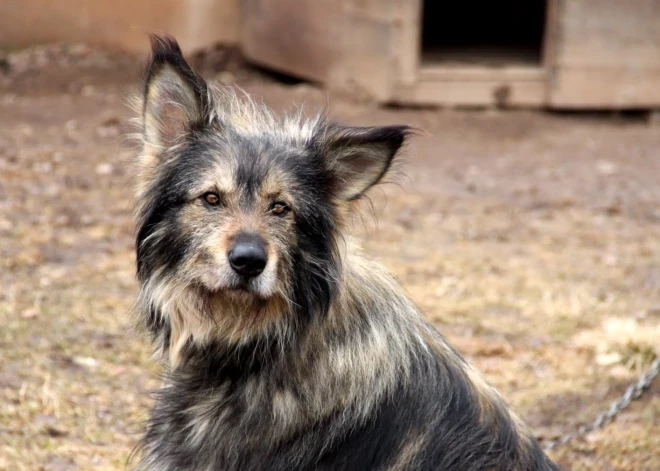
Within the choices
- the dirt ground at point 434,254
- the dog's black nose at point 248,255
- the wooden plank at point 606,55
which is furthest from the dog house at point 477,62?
the dog's black nose at point 248,255

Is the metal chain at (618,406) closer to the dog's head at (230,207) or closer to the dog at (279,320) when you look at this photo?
the dog at (279,320)

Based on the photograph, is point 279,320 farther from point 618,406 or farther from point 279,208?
point 618,406

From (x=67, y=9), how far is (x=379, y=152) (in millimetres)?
10556

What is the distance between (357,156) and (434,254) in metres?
4.50

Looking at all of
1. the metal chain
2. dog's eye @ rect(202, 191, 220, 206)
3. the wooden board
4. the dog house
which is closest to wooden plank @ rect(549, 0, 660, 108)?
the dog house

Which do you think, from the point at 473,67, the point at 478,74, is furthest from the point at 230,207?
the point at 473,67

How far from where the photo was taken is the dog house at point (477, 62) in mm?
12227

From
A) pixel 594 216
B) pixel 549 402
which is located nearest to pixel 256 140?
pixel 549 402

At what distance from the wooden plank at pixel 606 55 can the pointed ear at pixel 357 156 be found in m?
8.91

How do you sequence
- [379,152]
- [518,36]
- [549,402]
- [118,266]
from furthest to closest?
1. [518,36]
2. [118,266]
3. [549,402]
4. [379,152]

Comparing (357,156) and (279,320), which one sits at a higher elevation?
(357,156)

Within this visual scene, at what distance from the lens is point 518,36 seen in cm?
1563

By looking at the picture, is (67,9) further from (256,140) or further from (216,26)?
(256,140)

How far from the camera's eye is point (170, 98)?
4023 millimetres
